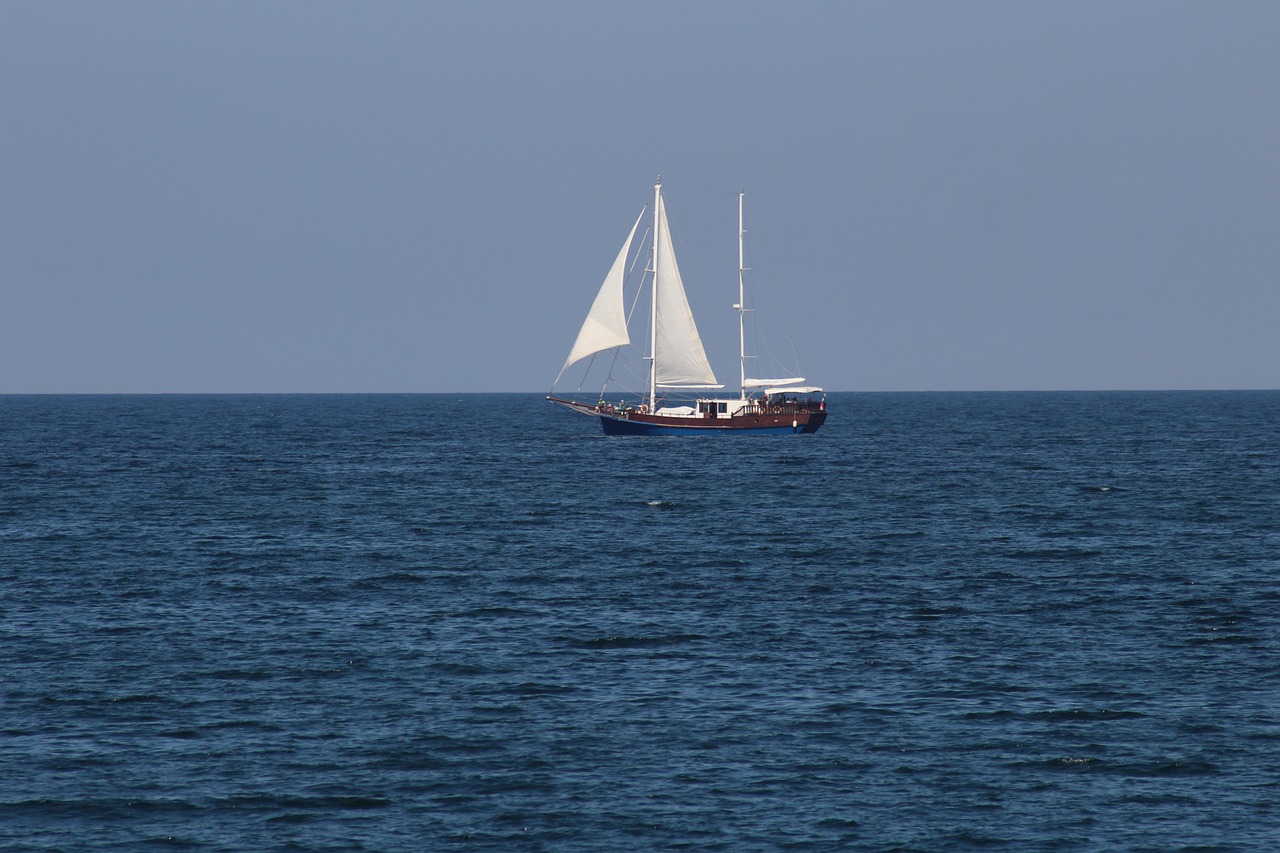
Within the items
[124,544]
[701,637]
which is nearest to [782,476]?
[124,544]

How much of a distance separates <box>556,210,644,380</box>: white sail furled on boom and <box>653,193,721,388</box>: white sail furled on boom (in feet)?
9.81

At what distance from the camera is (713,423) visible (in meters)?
109

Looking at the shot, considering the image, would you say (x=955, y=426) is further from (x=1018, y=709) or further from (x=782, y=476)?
(x=1018, y=709)

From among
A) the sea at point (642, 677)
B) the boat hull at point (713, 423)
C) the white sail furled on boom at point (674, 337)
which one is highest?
the white sail furled on boom at point (674, 337)

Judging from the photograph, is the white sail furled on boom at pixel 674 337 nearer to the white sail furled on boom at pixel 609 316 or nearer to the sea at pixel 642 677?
the white sail furled on boom at pixel 609 316

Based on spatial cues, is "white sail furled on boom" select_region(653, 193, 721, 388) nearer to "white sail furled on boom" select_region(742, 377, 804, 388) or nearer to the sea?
"white sail furled on boom" select_region(742, 377, 804, 388)

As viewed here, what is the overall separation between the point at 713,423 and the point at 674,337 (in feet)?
25.1

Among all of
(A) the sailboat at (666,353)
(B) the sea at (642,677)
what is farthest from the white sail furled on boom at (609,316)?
(B) the sea at (642,677)

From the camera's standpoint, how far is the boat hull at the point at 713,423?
10838cm

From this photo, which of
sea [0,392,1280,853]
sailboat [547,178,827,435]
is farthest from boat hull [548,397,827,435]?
sea [0,392,1280,853]

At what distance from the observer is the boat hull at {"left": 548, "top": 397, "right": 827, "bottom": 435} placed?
356ft

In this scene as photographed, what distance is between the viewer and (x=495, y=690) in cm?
2741

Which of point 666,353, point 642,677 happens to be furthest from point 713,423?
point 642,677

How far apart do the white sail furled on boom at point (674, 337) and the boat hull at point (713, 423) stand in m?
3.11
